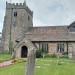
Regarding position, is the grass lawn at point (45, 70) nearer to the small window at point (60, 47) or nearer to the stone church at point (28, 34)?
the stone church at point (28, 34)

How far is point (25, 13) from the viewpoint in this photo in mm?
67062

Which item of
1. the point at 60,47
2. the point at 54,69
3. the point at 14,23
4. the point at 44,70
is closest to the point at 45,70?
the point at 44,70

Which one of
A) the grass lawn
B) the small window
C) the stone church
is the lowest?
the grass lawn

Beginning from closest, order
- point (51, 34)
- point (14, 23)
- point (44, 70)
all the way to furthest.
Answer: point (44, 70) → point (51, 34) → point (14, 23)

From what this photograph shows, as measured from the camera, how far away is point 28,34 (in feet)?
189

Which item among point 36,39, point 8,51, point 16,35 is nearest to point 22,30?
point 16,35

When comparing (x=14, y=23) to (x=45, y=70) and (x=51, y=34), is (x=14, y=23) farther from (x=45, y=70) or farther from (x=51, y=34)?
(x=45, y=70)

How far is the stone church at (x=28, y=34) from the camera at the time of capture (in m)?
52.4

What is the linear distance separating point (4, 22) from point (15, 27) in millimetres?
3971

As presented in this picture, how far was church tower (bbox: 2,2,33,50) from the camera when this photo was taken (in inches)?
2522

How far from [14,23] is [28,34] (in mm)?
9665

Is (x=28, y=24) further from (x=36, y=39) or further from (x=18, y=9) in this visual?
(x=36, y=39)

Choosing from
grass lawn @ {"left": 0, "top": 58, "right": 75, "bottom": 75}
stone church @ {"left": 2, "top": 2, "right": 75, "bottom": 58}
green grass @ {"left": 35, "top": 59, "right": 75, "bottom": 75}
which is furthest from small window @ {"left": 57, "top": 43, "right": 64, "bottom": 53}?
grass lawn @ {"left": 0, "top": 58, "right": 75, "bottom": 75}

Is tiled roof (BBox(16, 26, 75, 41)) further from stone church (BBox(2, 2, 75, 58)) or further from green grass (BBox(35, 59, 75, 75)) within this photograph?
green grass (BBox(35, 59, 75, 75))
